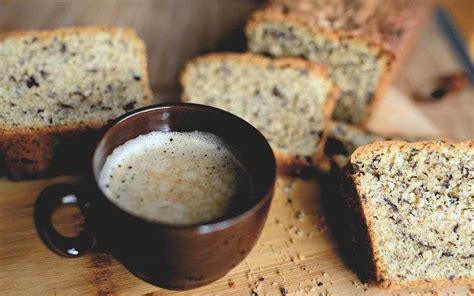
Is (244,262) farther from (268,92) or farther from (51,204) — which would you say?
(268,92)

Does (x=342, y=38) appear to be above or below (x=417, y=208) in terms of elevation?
above

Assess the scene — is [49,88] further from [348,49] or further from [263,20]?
[348,49]

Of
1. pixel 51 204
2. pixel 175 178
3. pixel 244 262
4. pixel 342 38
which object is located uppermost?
pixel 342 38

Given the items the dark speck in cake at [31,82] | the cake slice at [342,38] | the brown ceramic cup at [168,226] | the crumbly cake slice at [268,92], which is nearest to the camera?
the brown ceramic cup at [168,226]

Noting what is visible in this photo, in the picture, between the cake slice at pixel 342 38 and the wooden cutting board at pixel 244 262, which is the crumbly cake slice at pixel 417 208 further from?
the cake slice at pixel 342 38

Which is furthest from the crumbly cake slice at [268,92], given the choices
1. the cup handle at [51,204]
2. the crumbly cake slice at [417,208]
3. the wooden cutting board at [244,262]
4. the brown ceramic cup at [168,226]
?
the cup handle at [51,204]

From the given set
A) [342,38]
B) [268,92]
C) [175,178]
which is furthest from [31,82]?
[342,38]
